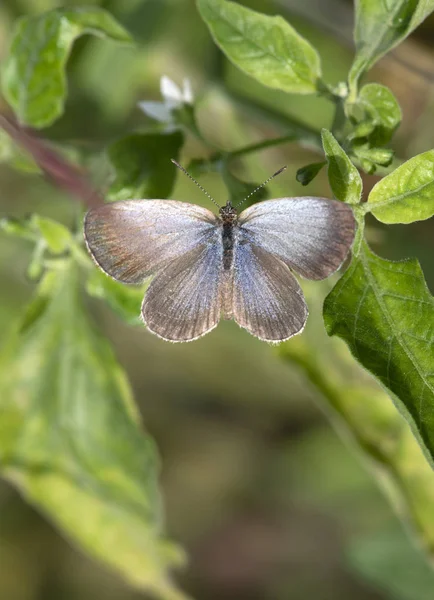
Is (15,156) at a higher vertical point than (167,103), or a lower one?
lower

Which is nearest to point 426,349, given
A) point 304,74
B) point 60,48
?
point 304,74

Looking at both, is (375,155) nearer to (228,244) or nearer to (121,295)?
(228,244)

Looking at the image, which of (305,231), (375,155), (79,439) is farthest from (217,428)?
(375,155)

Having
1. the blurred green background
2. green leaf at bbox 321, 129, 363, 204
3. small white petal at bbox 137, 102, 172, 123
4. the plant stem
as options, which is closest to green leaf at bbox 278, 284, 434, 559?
the plant stem

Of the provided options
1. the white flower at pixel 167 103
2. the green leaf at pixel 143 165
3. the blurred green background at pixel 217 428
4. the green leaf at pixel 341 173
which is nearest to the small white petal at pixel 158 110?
the white flower at pixel 167 103

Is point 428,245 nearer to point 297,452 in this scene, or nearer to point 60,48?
point 297,452
